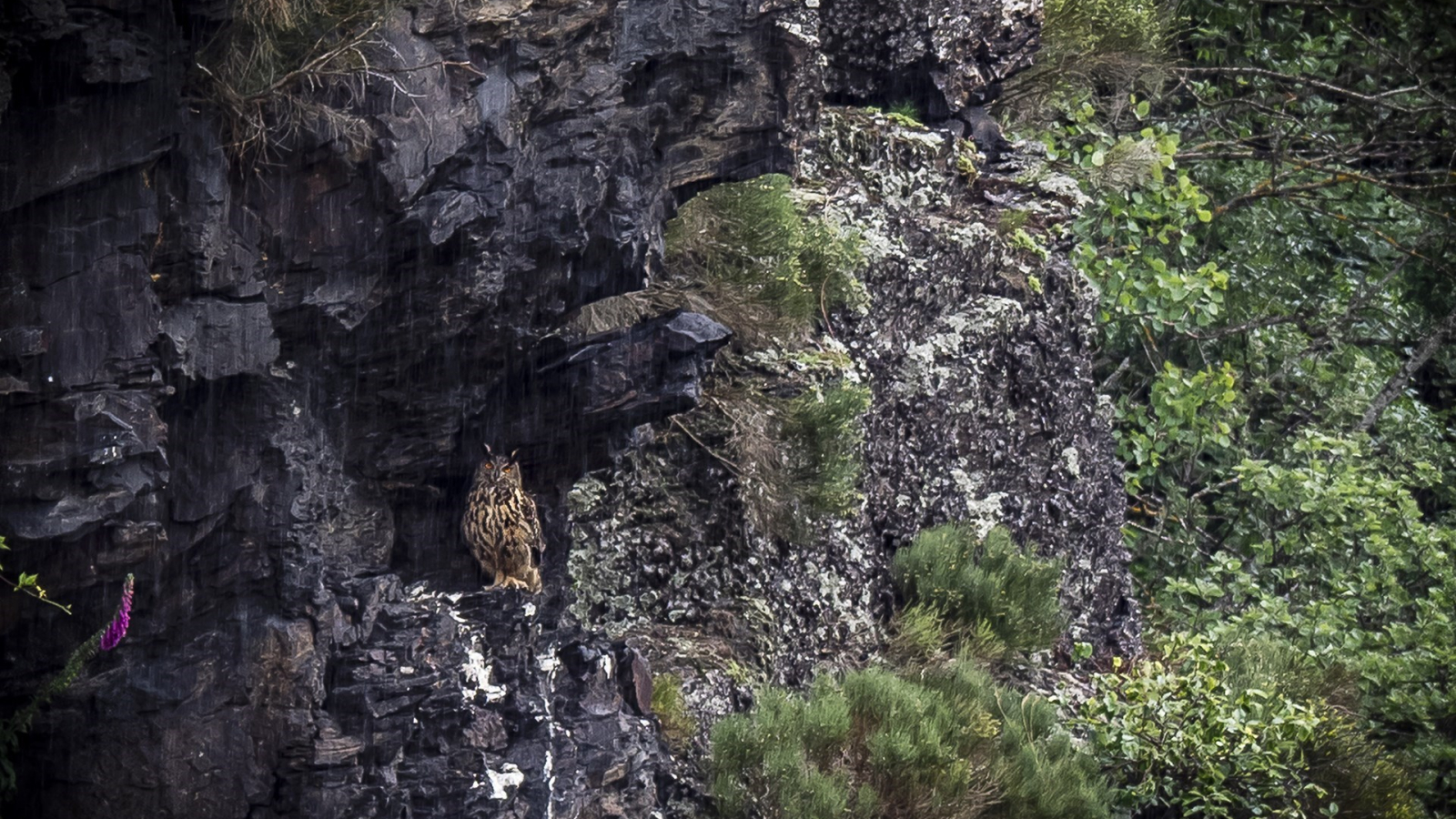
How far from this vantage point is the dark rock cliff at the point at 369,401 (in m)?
3.21

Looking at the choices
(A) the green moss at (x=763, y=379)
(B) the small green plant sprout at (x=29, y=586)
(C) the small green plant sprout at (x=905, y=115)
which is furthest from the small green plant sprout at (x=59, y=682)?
(C) the small green plant sprout at (x=905, y=115)

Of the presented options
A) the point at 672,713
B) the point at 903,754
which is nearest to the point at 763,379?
the point at 672,713

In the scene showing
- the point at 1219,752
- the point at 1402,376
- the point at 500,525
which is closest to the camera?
the point at 500,525

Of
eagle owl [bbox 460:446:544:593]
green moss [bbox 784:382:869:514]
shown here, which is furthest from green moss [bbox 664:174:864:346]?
eagle owl [bbox 460:446:544:593]

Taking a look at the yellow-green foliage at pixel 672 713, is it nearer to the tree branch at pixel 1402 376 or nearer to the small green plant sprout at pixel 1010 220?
the small green plant sprout at pixel 1010 220

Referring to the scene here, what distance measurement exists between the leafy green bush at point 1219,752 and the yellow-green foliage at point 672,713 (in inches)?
80.7

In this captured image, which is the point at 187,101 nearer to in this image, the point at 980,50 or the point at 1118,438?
the point at 980,50

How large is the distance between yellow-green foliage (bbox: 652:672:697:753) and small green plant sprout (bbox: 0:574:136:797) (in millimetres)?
1913

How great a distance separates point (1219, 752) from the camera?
19.2 ft

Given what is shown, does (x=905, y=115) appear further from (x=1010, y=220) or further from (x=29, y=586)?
(x=29, y=586)

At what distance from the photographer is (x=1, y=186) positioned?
3.16 meters

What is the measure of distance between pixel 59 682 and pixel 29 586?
23cm

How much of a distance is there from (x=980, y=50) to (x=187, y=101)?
16.8 ft

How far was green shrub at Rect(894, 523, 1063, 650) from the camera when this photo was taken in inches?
235
